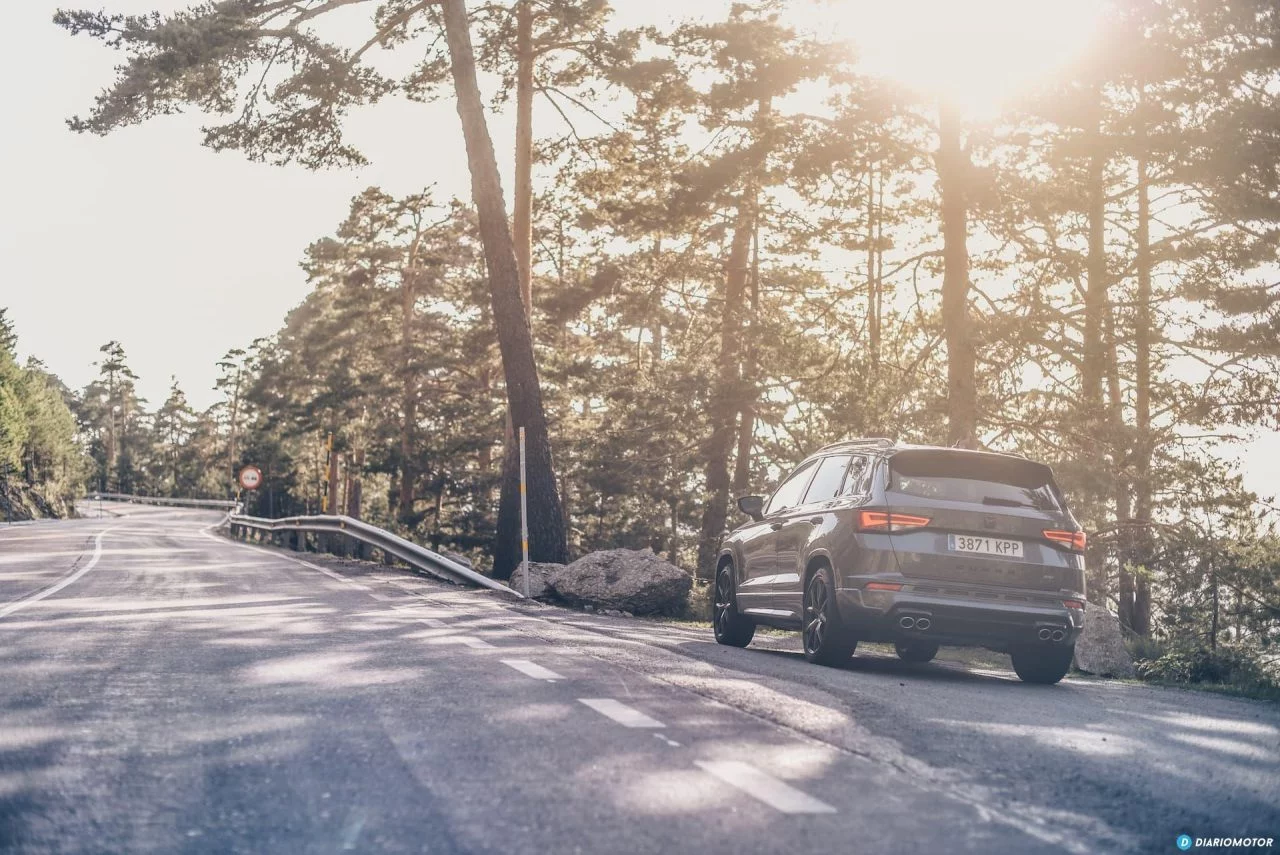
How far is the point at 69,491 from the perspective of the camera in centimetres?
8688

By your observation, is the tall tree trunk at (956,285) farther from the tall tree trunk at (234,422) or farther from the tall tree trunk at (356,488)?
the tall tree trunk at (234,422)

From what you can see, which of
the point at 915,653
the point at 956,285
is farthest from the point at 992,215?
the point at 915,653

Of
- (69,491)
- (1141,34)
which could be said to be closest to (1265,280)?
(1141,34)

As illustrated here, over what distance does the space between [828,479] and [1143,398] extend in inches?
654

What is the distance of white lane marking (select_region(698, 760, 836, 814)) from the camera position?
197 inches

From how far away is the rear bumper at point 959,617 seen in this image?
10258 mm

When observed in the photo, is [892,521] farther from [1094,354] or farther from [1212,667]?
[1094,354]

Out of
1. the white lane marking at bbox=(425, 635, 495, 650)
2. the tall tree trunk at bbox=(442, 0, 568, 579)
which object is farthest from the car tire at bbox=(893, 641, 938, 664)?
the tall tree trunk at bbox=(442, 0, 568, 579)

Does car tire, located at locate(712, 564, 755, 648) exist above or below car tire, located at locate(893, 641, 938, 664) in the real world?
above

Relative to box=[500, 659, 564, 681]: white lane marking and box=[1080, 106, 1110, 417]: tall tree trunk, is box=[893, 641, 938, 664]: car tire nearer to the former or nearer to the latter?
box=[500, 659, 564, 681]: white lane marking

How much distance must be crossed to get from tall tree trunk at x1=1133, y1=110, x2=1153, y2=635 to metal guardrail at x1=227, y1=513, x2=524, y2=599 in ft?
29.5

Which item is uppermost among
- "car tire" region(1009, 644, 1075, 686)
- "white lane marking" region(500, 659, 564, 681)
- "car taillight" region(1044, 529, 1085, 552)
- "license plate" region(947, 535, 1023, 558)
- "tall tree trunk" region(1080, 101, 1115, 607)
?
"tall tree trunk" region(1080, 101, 1115, 607)

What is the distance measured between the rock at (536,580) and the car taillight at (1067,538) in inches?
353

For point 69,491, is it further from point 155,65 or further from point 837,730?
point 837,730
